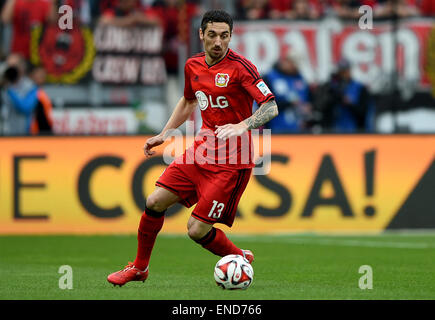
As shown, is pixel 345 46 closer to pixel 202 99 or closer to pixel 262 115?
pixel 202 99

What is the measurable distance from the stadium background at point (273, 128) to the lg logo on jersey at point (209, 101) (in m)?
5.54

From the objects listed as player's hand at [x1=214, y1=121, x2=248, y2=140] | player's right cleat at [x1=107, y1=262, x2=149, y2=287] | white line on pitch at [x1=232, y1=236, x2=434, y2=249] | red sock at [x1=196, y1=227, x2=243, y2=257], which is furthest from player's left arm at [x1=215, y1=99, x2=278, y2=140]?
white line on pitch at [x1=232, y1=236, x2=434, y2=249]

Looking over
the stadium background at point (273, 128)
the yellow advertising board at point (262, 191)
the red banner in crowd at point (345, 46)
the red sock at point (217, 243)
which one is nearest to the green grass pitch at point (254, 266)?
the red sock at point (217, 243)

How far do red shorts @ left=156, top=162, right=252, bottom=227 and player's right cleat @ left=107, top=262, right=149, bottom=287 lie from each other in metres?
0.65

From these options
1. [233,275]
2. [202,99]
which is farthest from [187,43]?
[233,275]

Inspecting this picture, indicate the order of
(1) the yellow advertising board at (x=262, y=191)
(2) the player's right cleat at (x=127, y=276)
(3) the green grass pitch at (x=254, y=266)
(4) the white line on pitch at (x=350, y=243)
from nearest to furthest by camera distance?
(3) the green grass pitch at (x=254, y=266) → (2) the player's right cleat at (x=127, y=276) → (4) the white line on pitch at (x=350, y=243) → (1) the yellow advertising board at (x=262, y=191)

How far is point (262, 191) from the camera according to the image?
1327cm

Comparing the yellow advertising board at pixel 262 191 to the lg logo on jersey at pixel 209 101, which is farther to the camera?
the yellow advertising board at pixel 262 191

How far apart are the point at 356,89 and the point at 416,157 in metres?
1.75

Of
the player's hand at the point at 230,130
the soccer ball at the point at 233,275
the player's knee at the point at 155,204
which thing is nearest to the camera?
the player's hand at the point at 230,130

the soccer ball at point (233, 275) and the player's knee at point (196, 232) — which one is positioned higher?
the player's knee at point (196, 232)

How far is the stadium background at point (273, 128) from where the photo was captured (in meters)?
13.2

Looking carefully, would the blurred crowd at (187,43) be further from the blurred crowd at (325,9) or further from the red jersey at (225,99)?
the red jersey at (225,99)
